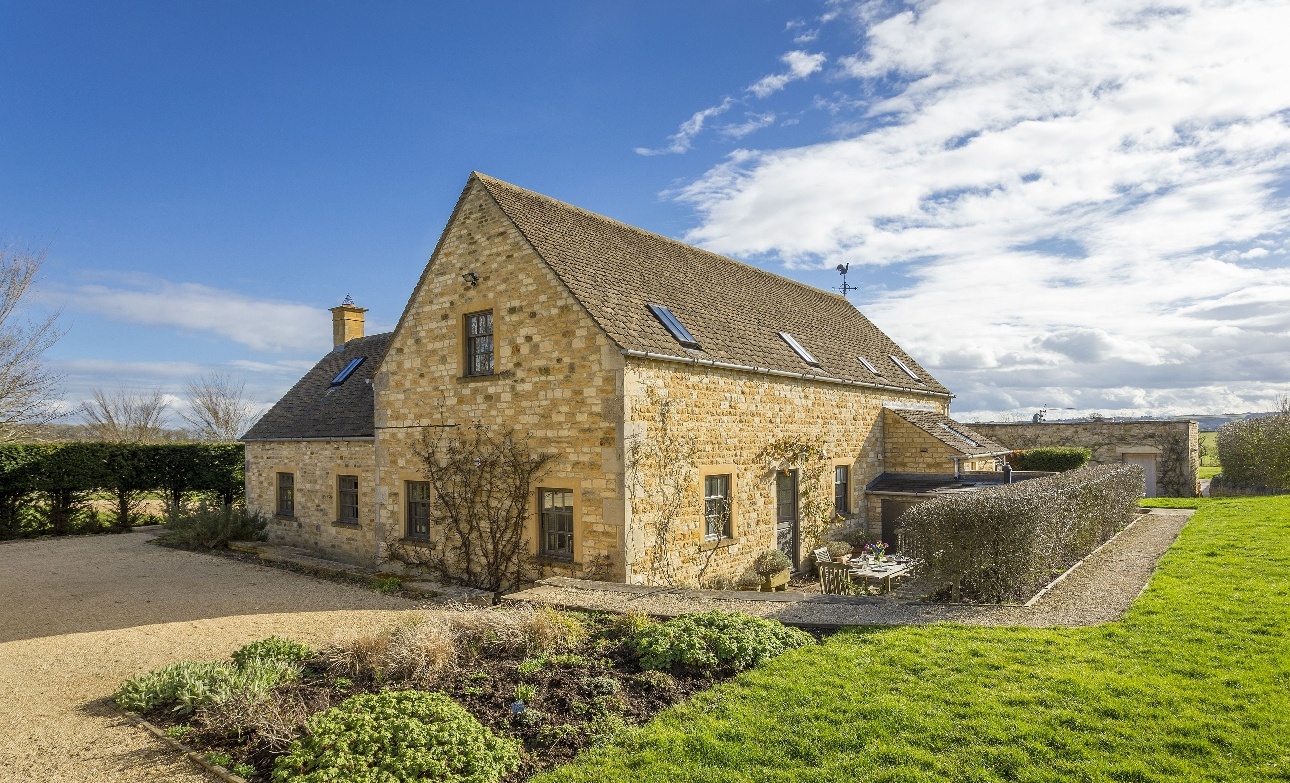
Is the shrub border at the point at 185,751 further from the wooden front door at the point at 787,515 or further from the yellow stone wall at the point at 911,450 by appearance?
the yellow stone wall at the point at 911,450

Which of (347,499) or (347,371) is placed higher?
(347,371)

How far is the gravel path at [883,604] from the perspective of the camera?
28.1 ft

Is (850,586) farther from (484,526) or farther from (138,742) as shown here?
(138,742)

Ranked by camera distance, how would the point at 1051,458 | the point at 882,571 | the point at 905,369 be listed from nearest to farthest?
the point at 882,571
the point at 905,369
the point at 1051,458

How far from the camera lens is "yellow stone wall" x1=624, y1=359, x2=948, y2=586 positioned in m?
11.6

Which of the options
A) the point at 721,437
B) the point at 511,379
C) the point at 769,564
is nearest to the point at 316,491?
the point at 511,379

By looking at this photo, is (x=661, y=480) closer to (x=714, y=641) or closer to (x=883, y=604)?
(x=883, y=604)

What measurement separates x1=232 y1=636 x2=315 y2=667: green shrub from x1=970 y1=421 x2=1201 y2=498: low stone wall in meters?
27.9

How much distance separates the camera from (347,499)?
17500 millimetres

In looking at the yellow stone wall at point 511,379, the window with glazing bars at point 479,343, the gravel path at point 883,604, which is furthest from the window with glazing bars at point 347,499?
the gravel path at point 883,604

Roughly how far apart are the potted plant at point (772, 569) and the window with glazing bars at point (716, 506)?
1263 millimetres

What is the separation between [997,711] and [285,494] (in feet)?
62.0

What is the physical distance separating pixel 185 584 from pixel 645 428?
1021cm

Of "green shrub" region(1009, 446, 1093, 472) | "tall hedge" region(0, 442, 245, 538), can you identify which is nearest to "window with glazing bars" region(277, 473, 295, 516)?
"tall hedge" region(0, 442, 245, 538)
